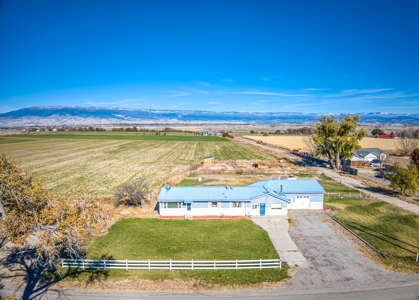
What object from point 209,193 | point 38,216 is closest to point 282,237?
point 209,193

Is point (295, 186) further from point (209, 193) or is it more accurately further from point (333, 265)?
point (333, 265)

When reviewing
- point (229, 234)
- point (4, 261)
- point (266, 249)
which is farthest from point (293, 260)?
point (4, 261)

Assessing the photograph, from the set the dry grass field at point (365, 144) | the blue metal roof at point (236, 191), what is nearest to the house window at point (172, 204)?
the blue metal roof at point (236, 191)

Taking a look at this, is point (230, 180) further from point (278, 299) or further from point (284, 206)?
point (278, 299)

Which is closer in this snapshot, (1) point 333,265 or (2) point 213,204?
(1) point 333,265

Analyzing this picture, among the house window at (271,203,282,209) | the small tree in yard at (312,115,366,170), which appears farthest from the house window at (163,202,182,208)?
the small tree in yard at (312,115,366,170)

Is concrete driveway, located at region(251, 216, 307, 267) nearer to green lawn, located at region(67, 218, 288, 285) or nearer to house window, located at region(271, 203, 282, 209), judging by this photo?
green lawn, located at region(67, 218, 288, 285)

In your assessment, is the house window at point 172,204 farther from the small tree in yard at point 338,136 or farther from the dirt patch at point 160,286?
the small tree in yard at point 338,136
